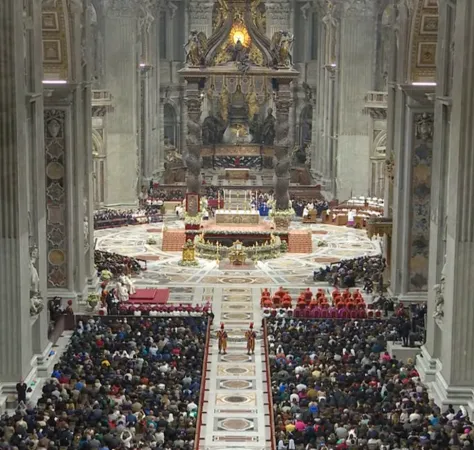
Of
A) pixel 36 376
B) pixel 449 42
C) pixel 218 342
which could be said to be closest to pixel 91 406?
pixel 36 376

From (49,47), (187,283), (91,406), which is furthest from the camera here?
(187,283)

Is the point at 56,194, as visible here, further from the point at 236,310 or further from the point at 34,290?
the point at 34,290

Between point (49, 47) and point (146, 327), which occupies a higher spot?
point (49, 47)

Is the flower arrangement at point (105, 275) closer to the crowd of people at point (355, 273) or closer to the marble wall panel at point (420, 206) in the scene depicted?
the crowd of people at point (355, 273)

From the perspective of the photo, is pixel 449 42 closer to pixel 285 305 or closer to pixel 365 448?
pixel 365 448

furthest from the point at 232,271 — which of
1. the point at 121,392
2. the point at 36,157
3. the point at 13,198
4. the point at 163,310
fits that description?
the point at 13,198

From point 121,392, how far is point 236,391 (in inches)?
145

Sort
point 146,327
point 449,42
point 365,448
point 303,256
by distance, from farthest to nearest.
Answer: point 303,256, point 146,327, point 449,42, point 365,448

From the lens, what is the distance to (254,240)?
163ft

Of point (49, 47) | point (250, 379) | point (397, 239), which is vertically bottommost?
point (250, 379)

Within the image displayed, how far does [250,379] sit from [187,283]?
1276 cm

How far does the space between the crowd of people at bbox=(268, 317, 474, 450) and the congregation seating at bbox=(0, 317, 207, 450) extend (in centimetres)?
224

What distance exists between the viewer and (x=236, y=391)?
29312 millimetres

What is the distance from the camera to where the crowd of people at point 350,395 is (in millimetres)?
23094
